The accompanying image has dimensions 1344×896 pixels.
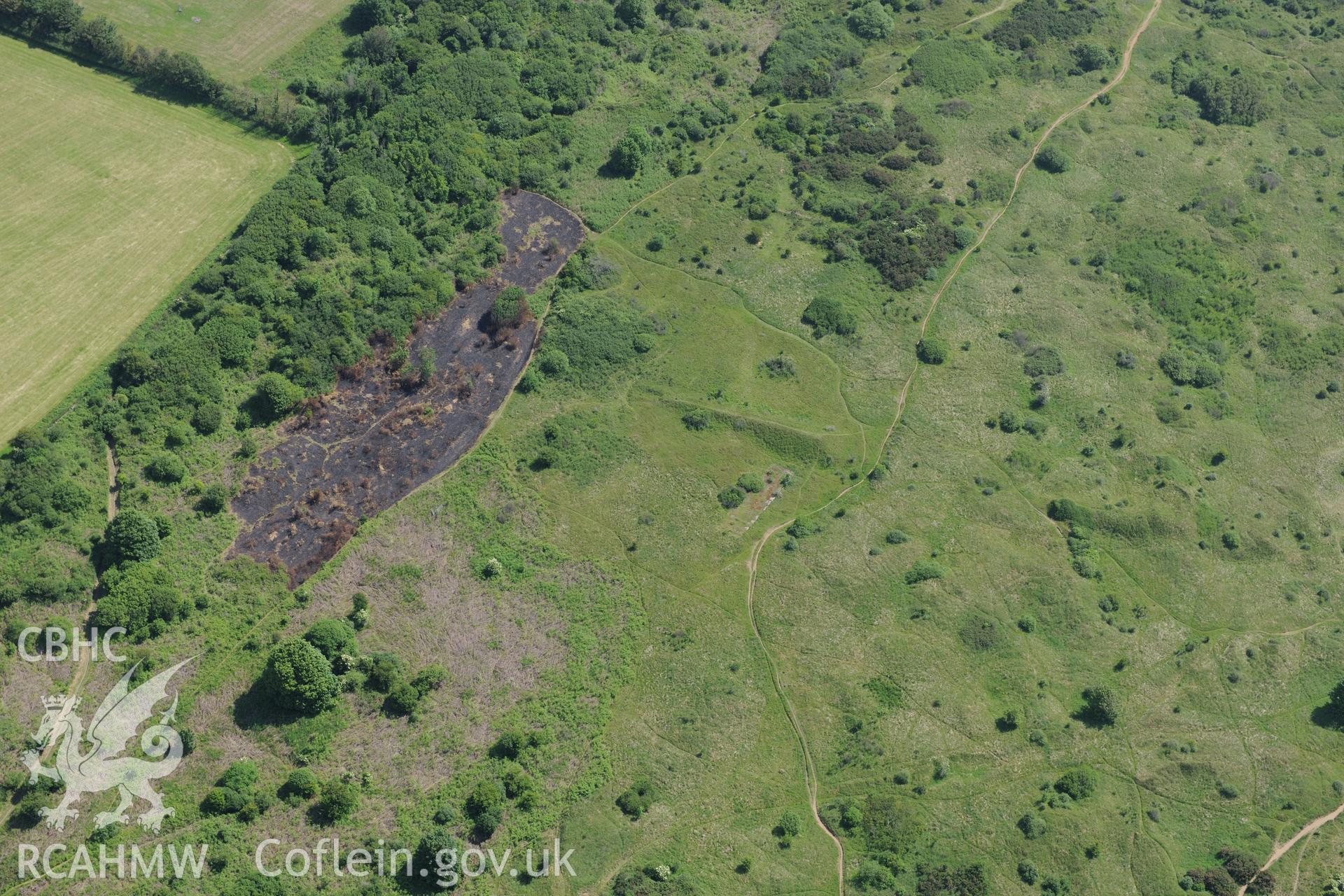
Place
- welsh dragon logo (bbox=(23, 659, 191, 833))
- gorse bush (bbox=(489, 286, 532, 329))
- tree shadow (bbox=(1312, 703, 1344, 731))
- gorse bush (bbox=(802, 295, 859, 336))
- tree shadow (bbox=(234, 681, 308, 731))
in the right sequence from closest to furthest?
welsh dragon logo (bbox=(23, 659, 191, 833))
tree shadow (bbox=(234, 681, 308, 731))
tree shadow (bbox=(1312, 703, 1344, 731))
gorse bush (bbox=(489, 286, 532, 329))
gorse bush (bbox=(802, 295, 859, 336))

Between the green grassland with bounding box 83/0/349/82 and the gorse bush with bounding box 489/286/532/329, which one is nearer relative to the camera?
the gorse bush with bounding box 489/286/532/329

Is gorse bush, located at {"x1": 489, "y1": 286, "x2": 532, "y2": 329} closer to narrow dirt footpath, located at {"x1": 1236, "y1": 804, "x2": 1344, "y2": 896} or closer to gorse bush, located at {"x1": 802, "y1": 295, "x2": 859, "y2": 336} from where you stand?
gorse bush, located at {"x1": 802, "y1": 295, "x2": 859, "y2": 336}

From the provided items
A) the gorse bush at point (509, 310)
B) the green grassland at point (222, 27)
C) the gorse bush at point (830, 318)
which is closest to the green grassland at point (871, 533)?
the gorse bush at point (830, 318)

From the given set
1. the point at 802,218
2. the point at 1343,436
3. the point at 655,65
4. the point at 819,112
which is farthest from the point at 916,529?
the point at 655,65

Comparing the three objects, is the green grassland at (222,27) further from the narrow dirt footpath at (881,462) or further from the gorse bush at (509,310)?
the narrow dirt footpath at (881,462)

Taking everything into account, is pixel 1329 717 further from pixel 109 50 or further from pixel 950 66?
pixel 109 50

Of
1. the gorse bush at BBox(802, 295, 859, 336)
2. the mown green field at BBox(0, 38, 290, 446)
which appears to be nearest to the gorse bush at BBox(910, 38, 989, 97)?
the gorse bush at BBox(802, 295, 859, 336)
